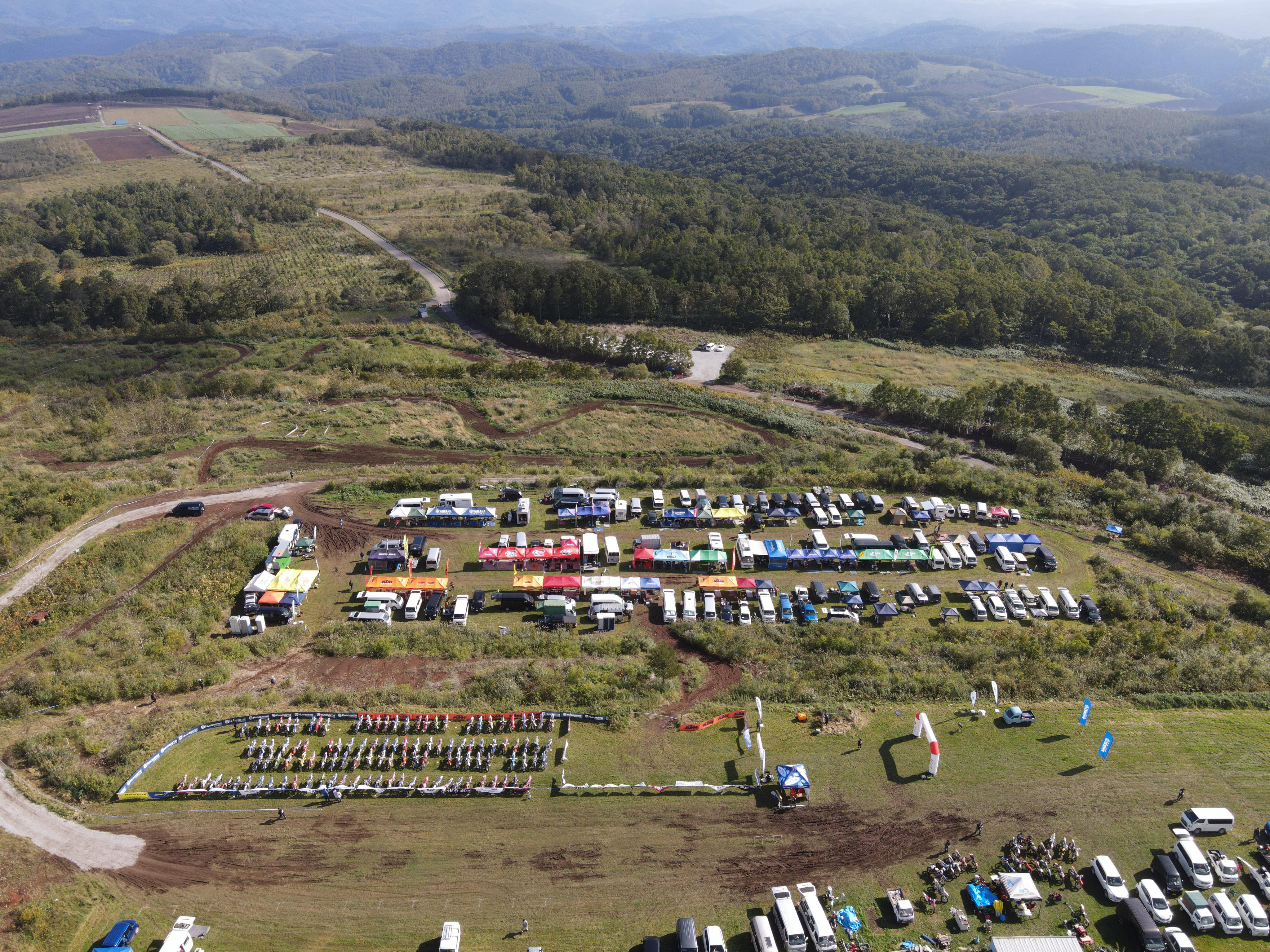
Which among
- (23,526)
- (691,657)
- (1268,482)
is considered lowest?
(1268,482)

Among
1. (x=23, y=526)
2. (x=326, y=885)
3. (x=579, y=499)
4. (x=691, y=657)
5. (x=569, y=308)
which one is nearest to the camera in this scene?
(x=326, y=885)

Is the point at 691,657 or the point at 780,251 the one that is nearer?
the point at 691,657

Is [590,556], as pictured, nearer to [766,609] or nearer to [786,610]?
[766,609]

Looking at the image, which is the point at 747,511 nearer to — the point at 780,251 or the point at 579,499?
the point at 579,499

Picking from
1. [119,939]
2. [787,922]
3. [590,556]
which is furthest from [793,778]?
[119,939]

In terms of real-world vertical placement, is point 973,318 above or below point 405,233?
below

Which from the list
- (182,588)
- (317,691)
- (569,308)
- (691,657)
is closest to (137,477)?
(182,588)

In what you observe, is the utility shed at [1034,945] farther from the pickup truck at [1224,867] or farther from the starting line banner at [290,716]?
the starting line banner at [290,716]

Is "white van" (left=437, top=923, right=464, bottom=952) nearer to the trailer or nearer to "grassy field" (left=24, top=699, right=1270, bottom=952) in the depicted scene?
"grassy field" (left=24, top=699, right=1270, bottom=952)
